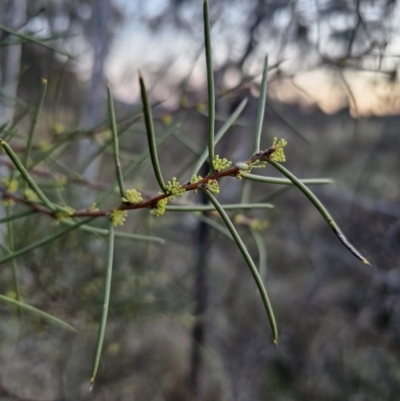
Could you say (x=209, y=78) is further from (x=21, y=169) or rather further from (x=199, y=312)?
(x=199, y=312)

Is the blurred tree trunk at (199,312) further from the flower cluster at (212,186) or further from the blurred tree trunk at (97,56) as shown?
the blurred tree trunk at (97,56)

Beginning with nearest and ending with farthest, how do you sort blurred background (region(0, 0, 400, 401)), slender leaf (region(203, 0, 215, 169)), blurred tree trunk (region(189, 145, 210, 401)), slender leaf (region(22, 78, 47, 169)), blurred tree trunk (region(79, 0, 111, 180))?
slender leaf (region(203, 0, 215, 169)), slender leaf (region(22, 78, 47, 169)), blurred background (region(0, 0, 400, 401)), blurred tree trunk (region(189, 145, 210, 401)), blurred tree trunk (region(79, 0, 111, 180))

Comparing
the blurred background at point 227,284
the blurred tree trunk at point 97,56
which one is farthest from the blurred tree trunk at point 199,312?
the blurred tree trunk at point 97,56

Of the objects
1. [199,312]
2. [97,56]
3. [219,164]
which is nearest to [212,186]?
[219,164]

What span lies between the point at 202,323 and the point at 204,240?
0.25 m

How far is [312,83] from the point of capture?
592mm

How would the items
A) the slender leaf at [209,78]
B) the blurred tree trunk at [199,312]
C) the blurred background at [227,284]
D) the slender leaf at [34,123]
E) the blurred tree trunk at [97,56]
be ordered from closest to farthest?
the slender leaf at [209,78]
the slender leaf at [34,123]
the blurred background at [227,284]
the blurred tree trunk at [199,312]
the blurred tree trunk at [97,56]

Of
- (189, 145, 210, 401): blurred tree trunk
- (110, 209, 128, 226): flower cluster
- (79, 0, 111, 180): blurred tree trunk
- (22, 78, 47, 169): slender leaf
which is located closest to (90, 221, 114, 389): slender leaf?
(110, 209, 128, 226): flower cluster

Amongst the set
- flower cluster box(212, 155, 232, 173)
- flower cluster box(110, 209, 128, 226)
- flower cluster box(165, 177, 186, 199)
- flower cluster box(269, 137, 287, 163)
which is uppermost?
flower cluster box(269, 137, 287, 163)

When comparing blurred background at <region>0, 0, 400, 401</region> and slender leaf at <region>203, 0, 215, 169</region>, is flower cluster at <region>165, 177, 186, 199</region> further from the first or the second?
blurred background at <region>0, 0, 400, 401</region>

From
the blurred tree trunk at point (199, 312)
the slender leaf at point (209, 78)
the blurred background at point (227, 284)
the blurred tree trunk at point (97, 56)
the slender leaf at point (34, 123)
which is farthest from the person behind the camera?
the blurred tree trunk at point (97, 56)

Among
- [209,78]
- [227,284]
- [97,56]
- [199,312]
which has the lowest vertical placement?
[227,284]

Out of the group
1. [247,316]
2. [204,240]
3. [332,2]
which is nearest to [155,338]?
Answer: [247,316]

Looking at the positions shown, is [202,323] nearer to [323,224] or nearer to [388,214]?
[388,214]
